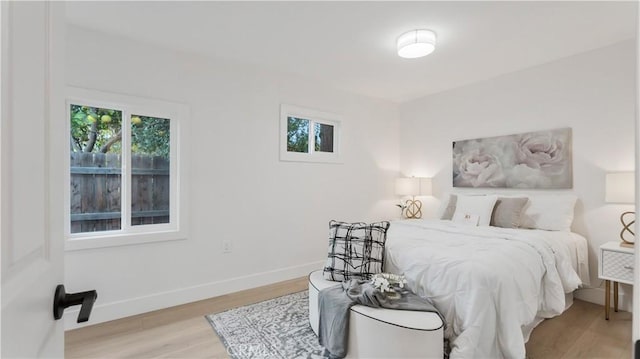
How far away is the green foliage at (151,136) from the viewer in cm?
280

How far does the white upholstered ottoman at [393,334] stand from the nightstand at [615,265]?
194 centimetres

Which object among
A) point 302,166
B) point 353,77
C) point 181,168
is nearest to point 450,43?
point 353,77

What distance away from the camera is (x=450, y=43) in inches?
111

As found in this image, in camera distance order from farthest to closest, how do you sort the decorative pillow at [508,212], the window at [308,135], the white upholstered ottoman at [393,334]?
1. the window at [308,135]
2. the decorative pillow at [508,212]
3. the white upholstered ottoman at [393,334]

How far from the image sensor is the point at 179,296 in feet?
9.43

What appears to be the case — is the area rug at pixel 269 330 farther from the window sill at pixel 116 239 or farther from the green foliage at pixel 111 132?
the green foliage at pixel 111 132

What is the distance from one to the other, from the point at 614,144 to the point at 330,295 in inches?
123

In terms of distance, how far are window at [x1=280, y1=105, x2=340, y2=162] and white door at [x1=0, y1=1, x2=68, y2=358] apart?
9.77 ft

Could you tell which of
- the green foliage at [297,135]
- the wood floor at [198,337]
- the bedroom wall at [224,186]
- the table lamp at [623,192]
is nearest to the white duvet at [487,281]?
the wood floor at [198,337]

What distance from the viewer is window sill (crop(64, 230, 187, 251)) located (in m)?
2.41

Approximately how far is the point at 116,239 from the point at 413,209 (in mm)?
3880

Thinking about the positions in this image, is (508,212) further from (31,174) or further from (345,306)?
(31,174)

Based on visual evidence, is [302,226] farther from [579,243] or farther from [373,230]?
[579,243]

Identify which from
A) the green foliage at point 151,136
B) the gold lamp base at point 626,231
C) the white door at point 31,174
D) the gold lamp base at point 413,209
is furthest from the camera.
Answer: the gold lamp base at point 413,209
